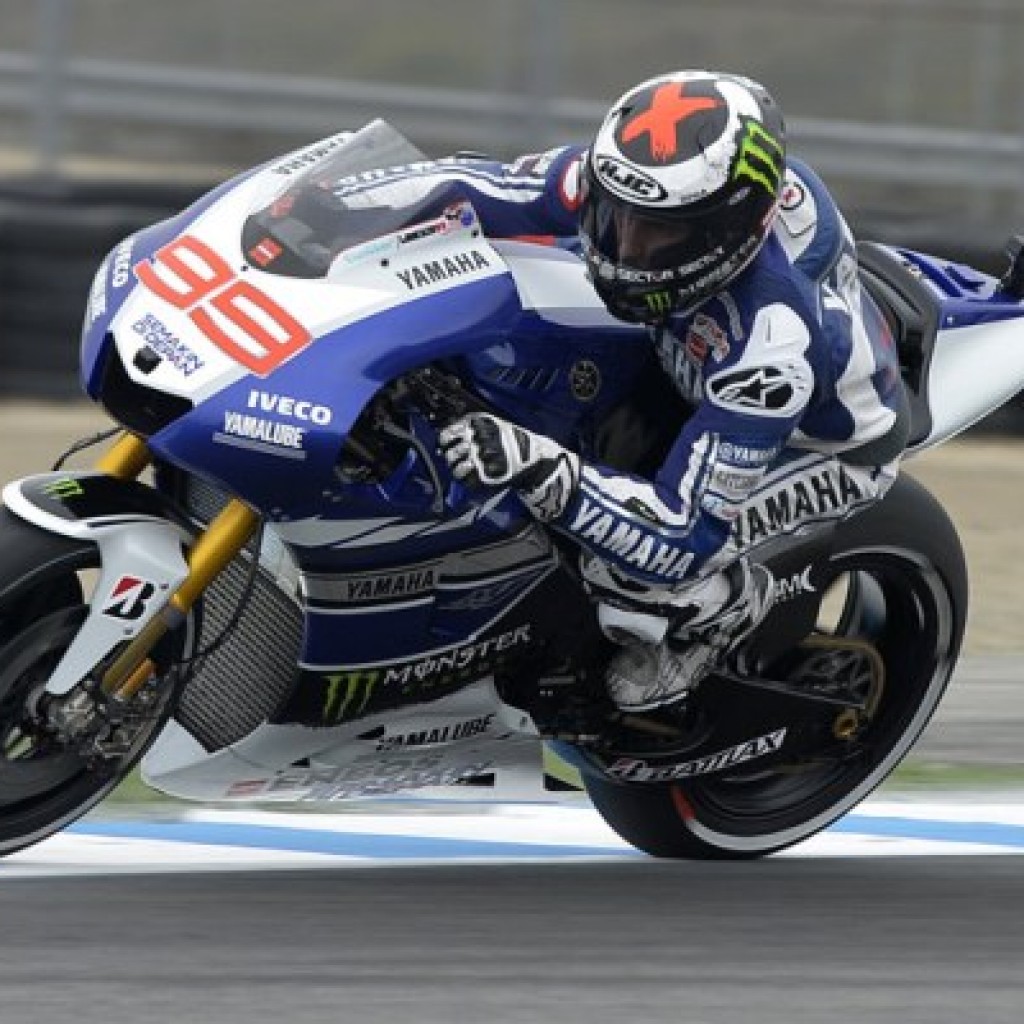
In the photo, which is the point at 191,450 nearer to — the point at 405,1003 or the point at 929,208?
the point at 405,1003

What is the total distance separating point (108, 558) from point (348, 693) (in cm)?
57

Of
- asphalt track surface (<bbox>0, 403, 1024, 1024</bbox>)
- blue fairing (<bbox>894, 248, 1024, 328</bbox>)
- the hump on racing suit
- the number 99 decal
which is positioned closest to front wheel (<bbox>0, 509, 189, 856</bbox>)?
asphalt track surface (<bbox>0, 403, 1024, 1024</bbox>)

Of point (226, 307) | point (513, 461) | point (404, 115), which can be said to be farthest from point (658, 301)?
point (404, 115)

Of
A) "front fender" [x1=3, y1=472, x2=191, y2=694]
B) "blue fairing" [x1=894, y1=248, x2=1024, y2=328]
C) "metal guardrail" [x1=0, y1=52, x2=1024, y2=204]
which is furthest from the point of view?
"metal guardrail" [x1=0, y1=52, x2=1024, y2=204]

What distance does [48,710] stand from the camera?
4941 millimetres

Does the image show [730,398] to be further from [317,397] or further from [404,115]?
[404,115]

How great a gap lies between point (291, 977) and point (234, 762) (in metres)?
0.65

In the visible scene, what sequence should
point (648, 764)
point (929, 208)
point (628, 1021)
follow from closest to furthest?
1. point (628, 1021)
2. point (648, 764)
3. point (929, 208)

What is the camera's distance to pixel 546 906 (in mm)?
5328

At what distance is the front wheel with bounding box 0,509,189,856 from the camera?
16.0ft

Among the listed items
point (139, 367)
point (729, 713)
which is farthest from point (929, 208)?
point (139, 367)

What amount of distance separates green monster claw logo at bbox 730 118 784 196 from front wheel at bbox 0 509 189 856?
1227mm

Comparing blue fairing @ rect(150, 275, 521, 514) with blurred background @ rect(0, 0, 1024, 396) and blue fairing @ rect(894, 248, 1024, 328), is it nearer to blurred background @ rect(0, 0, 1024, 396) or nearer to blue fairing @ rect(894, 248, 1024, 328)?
blue fairing @ rect(894, 248, 1024, 328)

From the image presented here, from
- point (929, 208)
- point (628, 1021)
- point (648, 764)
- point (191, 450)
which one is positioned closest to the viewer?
point (628, 1021)
